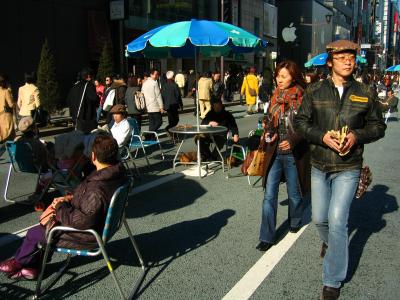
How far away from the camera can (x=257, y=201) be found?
6.25 meters

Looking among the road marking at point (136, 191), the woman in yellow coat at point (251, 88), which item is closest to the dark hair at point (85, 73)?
the road marking at point (136, 191)

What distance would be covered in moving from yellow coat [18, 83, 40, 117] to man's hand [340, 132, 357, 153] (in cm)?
940

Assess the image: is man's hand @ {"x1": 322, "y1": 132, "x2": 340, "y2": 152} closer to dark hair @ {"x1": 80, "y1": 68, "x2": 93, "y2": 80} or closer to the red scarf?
the red scarf

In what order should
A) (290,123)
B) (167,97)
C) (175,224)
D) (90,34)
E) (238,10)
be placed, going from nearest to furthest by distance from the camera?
1. (290,123)
2. (175,224)
3. (167,97)
4. (90,34)
5. (238,10)

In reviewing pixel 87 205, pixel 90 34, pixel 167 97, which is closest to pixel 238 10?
pixel 90 34

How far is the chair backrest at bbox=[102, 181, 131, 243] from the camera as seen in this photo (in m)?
3.27

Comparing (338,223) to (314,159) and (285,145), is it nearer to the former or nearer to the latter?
(314,159)

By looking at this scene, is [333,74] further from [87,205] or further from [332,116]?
[87,205]

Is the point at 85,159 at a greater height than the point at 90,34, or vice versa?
the point at 90,34

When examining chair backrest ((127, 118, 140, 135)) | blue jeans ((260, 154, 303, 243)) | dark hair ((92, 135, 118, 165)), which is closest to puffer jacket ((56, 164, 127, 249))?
dark hair ((92, 135, 118, 165))

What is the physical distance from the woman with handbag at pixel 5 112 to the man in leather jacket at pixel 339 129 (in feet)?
21.5

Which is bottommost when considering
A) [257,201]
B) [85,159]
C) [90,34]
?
[257,201]

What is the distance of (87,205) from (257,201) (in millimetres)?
3290

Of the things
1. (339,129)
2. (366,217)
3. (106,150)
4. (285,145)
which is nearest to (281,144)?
(285,145)
